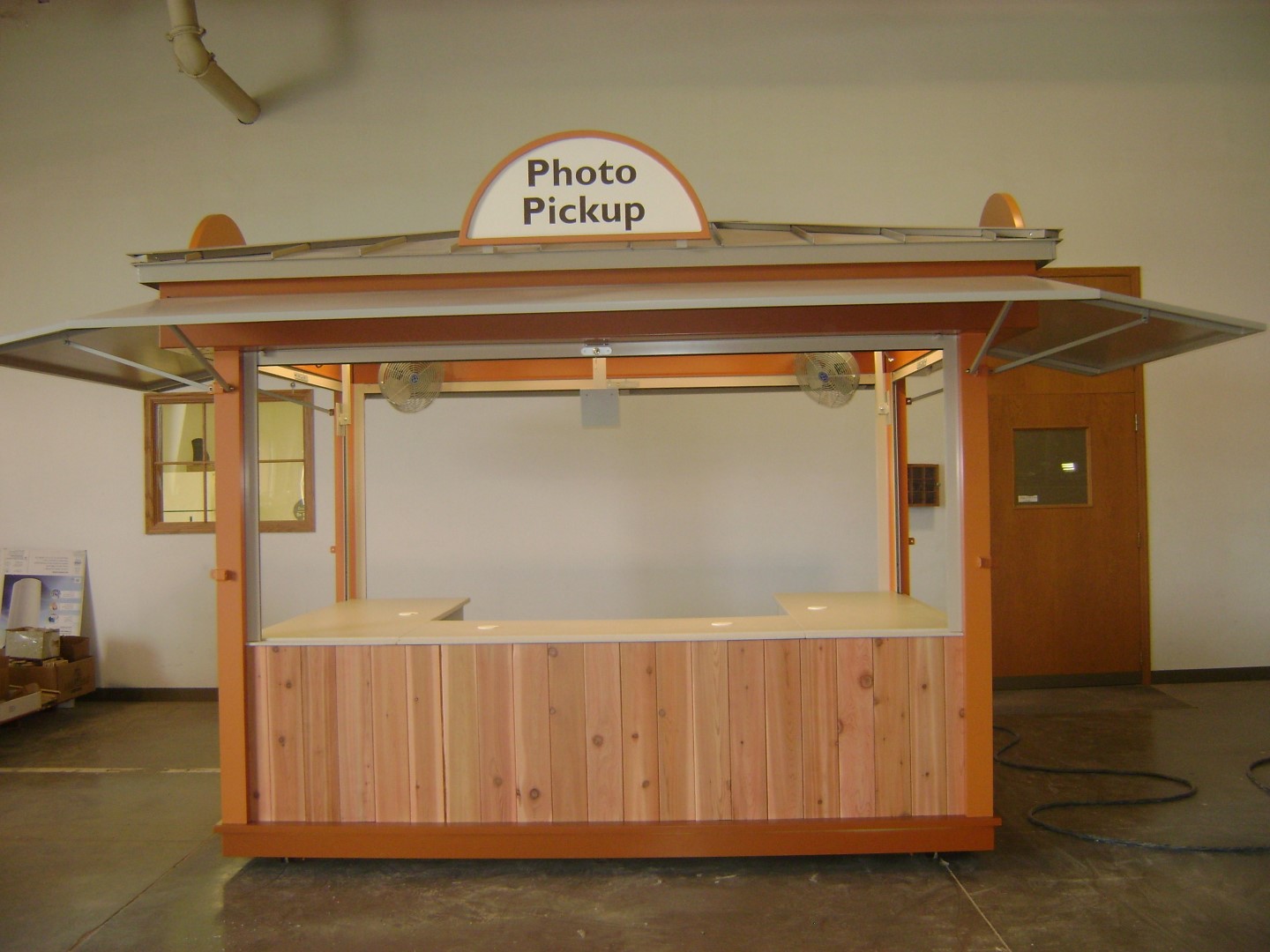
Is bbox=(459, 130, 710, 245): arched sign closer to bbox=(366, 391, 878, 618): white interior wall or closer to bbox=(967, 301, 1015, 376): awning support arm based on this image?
bbox=(967, 301, 1015, 376): awning support arm

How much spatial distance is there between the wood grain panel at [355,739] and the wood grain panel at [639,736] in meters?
1.13

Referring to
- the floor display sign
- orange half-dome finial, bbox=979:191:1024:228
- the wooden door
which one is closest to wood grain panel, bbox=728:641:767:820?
orange half-dome finial, bbox=979:191:1024:228

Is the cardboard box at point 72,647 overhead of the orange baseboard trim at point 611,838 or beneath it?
overhead

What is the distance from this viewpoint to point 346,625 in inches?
154

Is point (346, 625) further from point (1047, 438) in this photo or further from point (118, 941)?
point (1047, 438)

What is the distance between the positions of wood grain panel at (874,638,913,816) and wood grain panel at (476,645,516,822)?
1599 millimetres

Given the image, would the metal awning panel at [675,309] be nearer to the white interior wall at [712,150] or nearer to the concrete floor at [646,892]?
the concrete floor at [646,892]

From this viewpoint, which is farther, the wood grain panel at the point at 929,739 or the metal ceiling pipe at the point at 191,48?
the metal ceiling pipe at the point at 191,48

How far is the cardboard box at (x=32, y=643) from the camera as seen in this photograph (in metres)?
6.26

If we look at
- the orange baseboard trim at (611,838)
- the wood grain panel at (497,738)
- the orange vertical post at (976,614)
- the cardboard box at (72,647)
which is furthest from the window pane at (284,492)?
the orange vertical post at (976,614)

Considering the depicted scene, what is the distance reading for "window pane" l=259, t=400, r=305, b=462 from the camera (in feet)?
22.0

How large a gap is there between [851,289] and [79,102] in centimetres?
690

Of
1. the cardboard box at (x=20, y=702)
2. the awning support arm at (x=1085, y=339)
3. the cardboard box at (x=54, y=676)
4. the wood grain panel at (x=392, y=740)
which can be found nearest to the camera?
the awning support arm at (x=1085, y=339)

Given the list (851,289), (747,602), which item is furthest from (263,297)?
(747,602)
